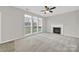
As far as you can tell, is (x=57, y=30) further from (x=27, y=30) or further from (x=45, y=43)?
(x=27, y=30)

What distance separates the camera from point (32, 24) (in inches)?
118

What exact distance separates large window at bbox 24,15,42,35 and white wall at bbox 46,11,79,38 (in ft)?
1.01

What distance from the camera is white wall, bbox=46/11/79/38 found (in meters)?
2.83

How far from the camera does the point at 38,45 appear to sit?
288cm

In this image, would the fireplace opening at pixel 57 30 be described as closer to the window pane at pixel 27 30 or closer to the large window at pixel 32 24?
the large window at pixel 32 24

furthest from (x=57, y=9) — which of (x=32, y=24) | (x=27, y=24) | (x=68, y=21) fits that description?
(x=27, y=24)

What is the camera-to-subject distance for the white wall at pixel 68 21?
2.83m

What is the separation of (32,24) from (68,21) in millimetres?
1268

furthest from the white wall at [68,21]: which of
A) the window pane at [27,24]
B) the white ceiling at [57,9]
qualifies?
the window pane at [27,24]

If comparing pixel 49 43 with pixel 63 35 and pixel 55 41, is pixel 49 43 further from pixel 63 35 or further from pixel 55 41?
pixel 63 35

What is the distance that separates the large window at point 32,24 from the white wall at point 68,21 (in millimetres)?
308

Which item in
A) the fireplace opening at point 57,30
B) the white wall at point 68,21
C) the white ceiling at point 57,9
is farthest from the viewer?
the fireplace opening at point 57,30
